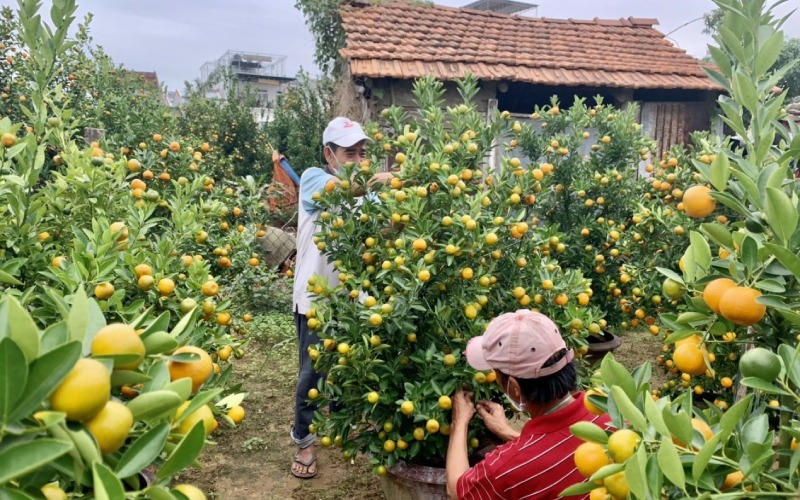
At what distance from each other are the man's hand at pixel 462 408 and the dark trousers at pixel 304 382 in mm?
946

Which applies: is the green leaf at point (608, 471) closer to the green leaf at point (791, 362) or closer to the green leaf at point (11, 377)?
the green leaf at point (791, 362)

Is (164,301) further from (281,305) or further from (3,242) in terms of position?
(281,305)

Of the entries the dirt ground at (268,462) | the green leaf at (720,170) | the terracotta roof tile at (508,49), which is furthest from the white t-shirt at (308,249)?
the terracotta roof tile at (508,49)

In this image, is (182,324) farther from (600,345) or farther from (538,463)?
(600,345)

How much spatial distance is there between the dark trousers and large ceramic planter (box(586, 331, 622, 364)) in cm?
191

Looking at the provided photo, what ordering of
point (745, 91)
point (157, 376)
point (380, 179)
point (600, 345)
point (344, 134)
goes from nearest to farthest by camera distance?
point (157, 376) → point (745, 91) → point (380, 179) → point (344, 134) → point (600, 345)

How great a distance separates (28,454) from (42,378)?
67 millimetres

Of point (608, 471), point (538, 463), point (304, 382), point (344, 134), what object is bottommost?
point (304, 382)

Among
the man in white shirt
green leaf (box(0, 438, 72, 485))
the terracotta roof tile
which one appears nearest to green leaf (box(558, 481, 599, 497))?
green leaf (box(0, 438, 72, 485))

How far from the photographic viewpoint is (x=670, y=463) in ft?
2.45

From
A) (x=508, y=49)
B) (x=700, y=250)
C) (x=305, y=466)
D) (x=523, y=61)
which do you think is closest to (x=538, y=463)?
(x=700, y=250)

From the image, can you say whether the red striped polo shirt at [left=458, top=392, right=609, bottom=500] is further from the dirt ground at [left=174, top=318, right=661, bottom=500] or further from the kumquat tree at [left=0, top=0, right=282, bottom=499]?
the dirt ground at [left=174, top=318, right=661, bottom=500]

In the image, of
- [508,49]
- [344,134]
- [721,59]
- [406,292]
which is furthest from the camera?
[508,49]

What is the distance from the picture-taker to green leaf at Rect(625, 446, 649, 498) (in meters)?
0.75
